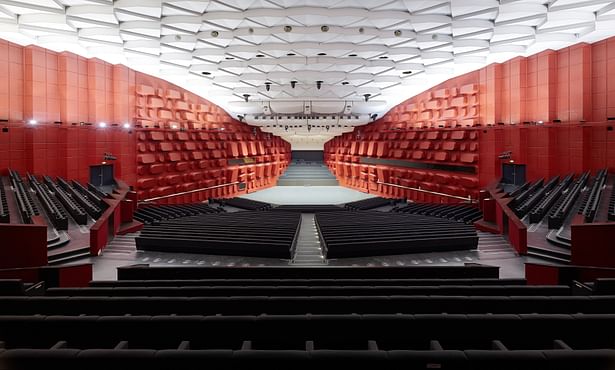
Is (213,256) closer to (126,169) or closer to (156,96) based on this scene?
(126,169)

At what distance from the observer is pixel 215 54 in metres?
18.1

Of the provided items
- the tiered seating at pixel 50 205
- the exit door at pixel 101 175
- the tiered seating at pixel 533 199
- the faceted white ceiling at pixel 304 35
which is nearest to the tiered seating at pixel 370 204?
the faceted white ceiling at pixel 304 35

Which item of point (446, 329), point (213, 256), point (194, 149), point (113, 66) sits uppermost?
point (113, 66)

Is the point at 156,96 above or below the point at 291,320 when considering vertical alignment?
above

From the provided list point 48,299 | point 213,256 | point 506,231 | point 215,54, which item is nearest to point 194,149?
point 215,54

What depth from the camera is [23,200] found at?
12906mm

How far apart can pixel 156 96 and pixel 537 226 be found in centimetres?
1996

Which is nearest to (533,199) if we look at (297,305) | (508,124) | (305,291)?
(508,124)

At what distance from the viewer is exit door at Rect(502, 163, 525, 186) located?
19297 mm

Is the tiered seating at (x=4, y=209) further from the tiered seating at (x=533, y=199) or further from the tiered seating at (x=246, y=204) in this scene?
the tiered seating at (x=533, y=199)

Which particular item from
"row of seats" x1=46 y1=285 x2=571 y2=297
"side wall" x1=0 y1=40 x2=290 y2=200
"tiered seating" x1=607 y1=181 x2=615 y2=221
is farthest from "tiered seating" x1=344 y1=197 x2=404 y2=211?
"row of seats" x1=46 y1=285 x2=571 y2=297

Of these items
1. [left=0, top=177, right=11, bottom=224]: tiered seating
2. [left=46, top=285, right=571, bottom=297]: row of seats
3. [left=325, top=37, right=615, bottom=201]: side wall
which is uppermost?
[left=325, top=37, right=615, bottom=201]: side wall

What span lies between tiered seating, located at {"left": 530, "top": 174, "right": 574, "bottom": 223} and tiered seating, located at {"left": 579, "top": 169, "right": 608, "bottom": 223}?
0.95 m

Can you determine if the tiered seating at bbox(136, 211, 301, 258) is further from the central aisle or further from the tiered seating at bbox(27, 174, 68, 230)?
the central aisle
